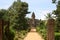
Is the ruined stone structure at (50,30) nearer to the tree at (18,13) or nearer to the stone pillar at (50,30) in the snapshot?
the stone pillar at (50,30)

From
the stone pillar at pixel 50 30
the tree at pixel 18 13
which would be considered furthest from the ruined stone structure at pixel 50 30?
the tree at pixel 18 13

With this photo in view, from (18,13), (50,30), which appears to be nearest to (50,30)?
(50,30)

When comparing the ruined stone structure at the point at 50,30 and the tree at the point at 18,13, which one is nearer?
the ruined stone structure at the point at 50,30

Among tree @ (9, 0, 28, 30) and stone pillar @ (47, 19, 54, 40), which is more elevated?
stone pillar @ (47, 19, 54, 40)

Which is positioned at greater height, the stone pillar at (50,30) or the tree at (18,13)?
the stone pillar at (50,30)

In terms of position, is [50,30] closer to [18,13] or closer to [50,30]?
[50,30]

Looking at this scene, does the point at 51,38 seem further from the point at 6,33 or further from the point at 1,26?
the point at 6,33

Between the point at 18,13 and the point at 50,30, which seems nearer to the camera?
the point at 50,30

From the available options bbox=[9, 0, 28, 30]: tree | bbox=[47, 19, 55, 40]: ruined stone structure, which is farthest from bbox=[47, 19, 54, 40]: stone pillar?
bbox=[9, 0, 28, 30]: tree

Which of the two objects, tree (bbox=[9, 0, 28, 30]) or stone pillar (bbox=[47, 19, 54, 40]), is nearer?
stone pillar (bbox=[47, 19, 54, 40])

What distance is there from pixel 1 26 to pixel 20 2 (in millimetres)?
32031

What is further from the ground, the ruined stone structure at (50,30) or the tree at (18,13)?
the ruined stone structure at (50,30)

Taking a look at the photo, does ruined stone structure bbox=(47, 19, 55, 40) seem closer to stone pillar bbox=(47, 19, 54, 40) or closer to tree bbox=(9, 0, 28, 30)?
stone pillar bbox=(47, 19, 54, 40)

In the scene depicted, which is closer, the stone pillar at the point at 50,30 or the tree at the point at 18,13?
the stone pillar at the point at 50,30
